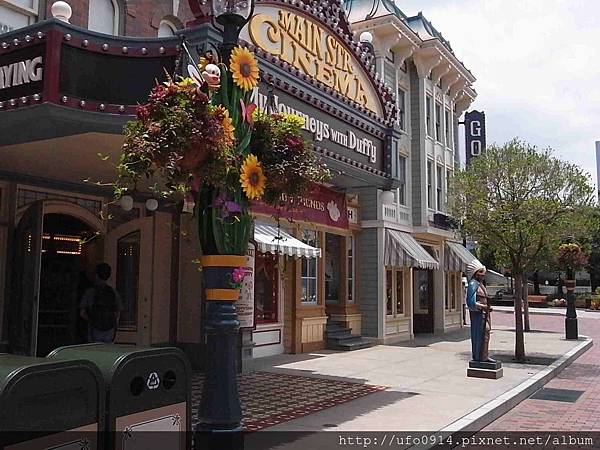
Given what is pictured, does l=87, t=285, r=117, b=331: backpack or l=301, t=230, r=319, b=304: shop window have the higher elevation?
l=301, t=230, r=319, b=304: shop window

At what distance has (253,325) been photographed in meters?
12.1

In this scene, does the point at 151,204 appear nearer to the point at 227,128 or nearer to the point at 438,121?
the point at 227,128

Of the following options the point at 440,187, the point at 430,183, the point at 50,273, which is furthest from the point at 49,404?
the point at 440,187

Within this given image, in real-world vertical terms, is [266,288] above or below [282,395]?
above

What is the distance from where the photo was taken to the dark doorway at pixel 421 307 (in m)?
22.2

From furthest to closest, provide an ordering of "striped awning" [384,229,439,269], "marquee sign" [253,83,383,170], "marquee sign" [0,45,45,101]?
"striped awning" [384,229,439,269] → "marquee sign" [253,83,383,170] → "marquee sign" [0,45,45,101]

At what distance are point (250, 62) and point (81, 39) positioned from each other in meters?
2.19

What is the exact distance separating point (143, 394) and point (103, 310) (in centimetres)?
566

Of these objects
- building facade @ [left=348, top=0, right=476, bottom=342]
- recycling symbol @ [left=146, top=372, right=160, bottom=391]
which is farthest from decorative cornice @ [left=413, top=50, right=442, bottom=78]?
recycling symbol @ [left=146, top=372, right=160, bottom=391]

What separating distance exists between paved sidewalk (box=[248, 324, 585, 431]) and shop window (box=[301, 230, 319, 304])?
147 centimetres

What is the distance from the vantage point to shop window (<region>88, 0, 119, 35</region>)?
10.1 m

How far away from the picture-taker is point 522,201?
13914 millimetres

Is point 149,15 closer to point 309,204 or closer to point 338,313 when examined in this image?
point 309,204

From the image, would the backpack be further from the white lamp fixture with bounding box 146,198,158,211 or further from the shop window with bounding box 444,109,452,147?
the shop window with bounding box 444,109,452,147
